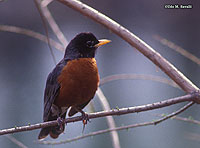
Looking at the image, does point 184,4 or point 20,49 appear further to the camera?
point 20,49

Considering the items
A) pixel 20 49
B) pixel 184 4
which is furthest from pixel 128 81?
pixel 184 4

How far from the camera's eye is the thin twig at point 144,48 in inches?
105

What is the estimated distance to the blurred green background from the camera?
6500 millimetres

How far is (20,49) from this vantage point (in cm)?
734

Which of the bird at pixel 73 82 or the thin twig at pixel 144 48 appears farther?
the bird at pixel 73 82

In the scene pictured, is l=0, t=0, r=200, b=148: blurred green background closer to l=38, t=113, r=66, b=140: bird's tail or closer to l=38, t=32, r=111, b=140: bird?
l=38, t=113, r=66, b=140: bird's tail

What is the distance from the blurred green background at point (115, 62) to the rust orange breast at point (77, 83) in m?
2.91

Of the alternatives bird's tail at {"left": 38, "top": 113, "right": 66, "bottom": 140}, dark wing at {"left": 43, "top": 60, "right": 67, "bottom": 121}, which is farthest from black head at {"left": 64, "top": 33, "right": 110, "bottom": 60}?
bird's tail at {"left": 38, "top": 113, "right": 66, "bottom": 140}

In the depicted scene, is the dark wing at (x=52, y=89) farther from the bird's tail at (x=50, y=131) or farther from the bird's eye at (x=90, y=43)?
the bird's eye at (x=90, y=43)

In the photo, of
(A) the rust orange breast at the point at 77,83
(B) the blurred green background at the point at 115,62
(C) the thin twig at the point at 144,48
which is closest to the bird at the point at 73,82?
(A) the rust orange breast at the point at 77,83

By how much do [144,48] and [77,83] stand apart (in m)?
0.95

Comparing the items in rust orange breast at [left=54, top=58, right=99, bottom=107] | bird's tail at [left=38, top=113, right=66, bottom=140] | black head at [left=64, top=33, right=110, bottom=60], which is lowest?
bird's tail at [left=38, top=113, right=66, bottom=140]

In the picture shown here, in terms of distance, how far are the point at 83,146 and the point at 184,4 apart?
3498mm

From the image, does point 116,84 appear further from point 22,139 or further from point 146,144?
point 22,139
